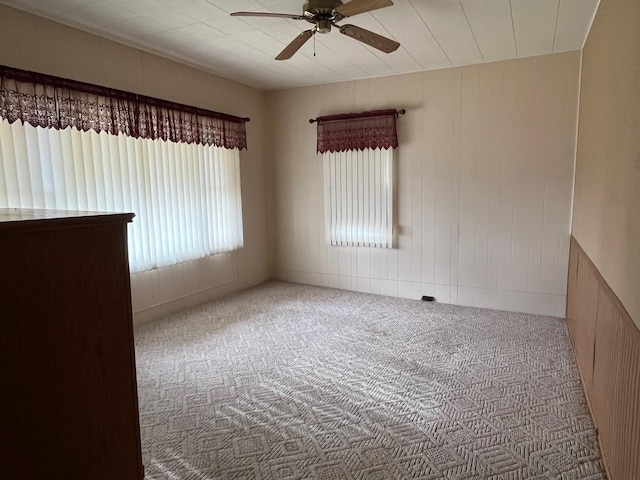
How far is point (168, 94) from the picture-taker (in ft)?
12.0

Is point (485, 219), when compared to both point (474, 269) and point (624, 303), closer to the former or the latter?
point (474, 269)

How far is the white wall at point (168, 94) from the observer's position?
2688mm

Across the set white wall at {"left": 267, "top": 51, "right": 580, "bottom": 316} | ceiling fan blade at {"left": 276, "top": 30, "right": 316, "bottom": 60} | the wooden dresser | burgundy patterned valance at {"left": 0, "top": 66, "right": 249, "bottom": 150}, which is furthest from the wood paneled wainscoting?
burgundy patterned valance at {"left": 0, "top": 66, "right": 249, "bottom": 150}

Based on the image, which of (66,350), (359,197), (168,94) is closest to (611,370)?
(66,350)

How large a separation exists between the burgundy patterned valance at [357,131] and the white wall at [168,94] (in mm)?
942

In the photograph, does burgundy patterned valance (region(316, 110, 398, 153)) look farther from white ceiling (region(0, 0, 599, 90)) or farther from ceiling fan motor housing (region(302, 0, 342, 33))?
ceiling fan motor housing (region(302, 0, 342, 33))

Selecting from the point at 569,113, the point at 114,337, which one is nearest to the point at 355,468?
the point at 114,337

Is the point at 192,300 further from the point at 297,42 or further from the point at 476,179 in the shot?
the point at 476,179

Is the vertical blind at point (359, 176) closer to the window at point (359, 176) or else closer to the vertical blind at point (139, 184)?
the window at point (359, 176)

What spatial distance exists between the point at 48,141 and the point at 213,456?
2417 mm

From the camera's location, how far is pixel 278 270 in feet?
17.4

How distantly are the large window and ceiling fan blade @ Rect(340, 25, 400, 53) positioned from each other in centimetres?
191

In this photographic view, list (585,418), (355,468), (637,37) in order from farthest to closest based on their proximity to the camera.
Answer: (585,418)
(355,468)
(637,37)

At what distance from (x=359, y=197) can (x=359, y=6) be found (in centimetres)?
244
